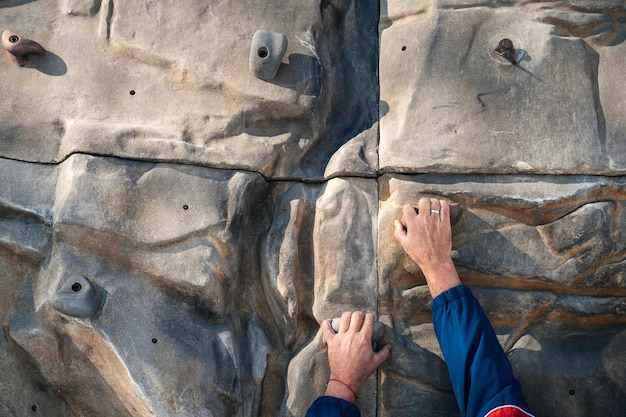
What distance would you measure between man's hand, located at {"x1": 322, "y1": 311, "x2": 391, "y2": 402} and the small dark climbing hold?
97 cm

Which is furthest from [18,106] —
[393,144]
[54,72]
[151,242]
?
[393,144]

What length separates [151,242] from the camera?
2.69 metres

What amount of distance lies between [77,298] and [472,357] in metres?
1.21

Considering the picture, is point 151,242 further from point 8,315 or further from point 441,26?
point 441,26

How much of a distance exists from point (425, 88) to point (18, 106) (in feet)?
4.48

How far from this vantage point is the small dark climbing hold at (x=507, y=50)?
278 cm

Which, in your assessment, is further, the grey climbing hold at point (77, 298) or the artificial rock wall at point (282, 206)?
the artificial rock wall at point (282, 206)

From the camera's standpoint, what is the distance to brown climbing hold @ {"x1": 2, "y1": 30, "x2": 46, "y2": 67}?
2807mm

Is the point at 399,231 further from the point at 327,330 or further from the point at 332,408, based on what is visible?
the point at 332,408

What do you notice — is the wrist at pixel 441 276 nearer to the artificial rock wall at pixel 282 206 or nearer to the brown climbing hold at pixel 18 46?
the artificial rock wall at pixel 282 206

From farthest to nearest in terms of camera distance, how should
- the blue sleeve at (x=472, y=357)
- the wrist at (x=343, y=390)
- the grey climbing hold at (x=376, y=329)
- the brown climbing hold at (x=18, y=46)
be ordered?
the brown climbing hold at (x=18, y=46) → the grey climbing hold at (x=376, y=329) → the wrist at (x=343, y=390) → the blue sleeve at (x=472, y=357)

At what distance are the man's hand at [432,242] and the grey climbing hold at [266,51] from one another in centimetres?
65

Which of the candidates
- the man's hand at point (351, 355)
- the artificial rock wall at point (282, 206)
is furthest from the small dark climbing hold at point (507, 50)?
the man's hand at point (351, 355)

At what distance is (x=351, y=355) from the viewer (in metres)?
2.64
